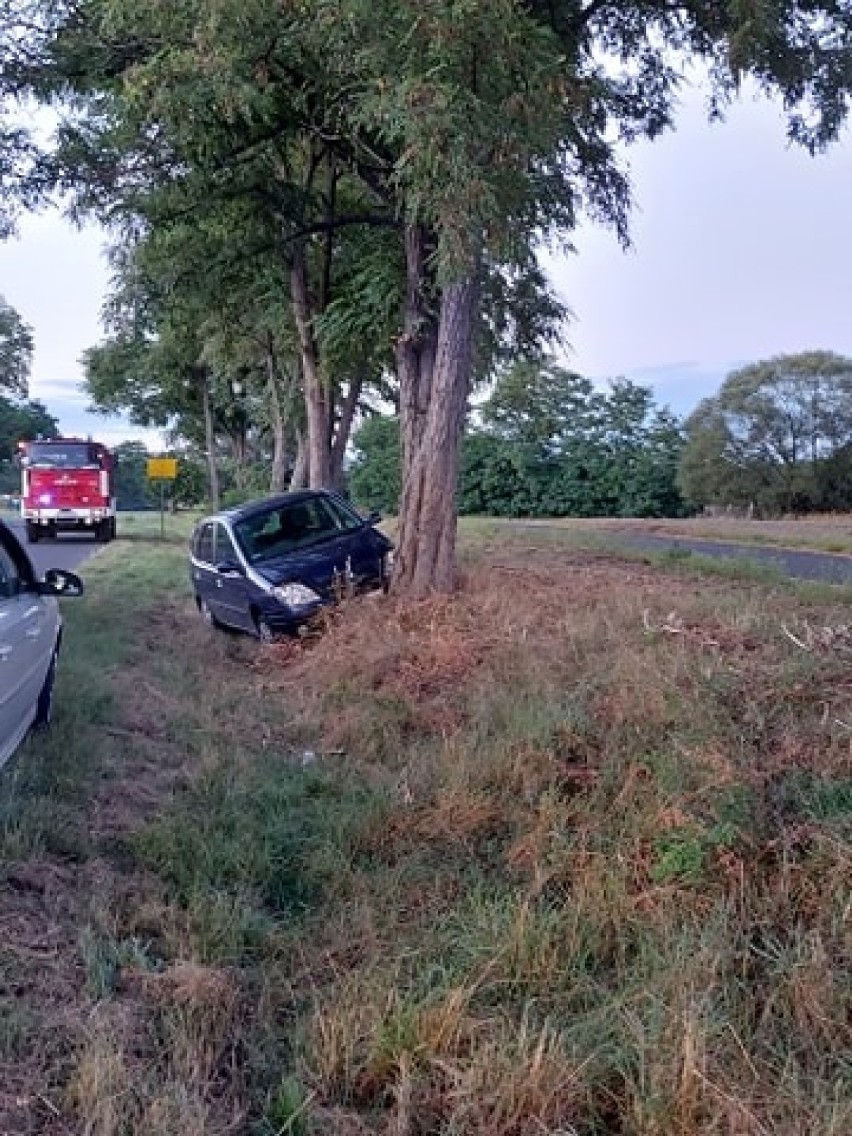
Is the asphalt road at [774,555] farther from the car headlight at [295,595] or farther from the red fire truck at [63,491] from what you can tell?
the red fire truck at [63,491]

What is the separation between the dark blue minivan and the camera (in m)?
11.8

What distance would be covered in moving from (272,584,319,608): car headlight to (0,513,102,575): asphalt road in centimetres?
857

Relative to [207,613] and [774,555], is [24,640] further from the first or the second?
[774,555]

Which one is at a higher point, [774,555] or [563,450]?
[563,450]

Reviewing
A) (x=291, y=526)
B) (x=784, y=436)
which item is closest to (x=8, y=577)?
(x=291, y=526)

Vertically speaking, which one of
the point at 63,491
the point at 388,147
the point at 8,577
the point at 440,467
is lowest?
the point at 8,577

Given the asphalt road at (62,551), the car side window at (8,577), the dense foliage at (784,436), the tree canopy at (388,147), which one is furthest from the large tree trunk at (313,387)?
the dense foliage at (784,436)

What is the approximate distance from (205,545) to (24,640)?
8377mm

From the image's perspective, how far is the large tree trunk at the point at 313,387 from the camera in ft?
62.8

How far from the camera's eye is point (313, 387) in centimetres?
1998

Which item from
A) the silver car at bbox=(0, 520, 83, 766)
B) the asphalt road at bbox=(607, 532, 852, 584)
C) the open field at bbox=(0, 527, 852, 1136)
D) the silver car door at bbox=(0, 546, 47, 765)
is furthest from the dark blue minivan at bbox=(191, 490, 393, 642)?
the asphalt road at bbox=(607, 532, 852, 584)

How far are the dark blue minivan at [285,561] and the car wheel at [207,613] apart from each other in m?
0.03

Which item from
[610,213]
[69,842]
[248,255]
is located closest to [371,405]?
[248,255]

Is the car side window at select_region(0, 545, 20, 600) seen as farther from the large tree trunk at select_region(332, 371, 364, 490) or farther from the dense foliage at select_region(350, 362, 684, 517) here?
the dense foliage at select_region(350, 362, 684, 517)
